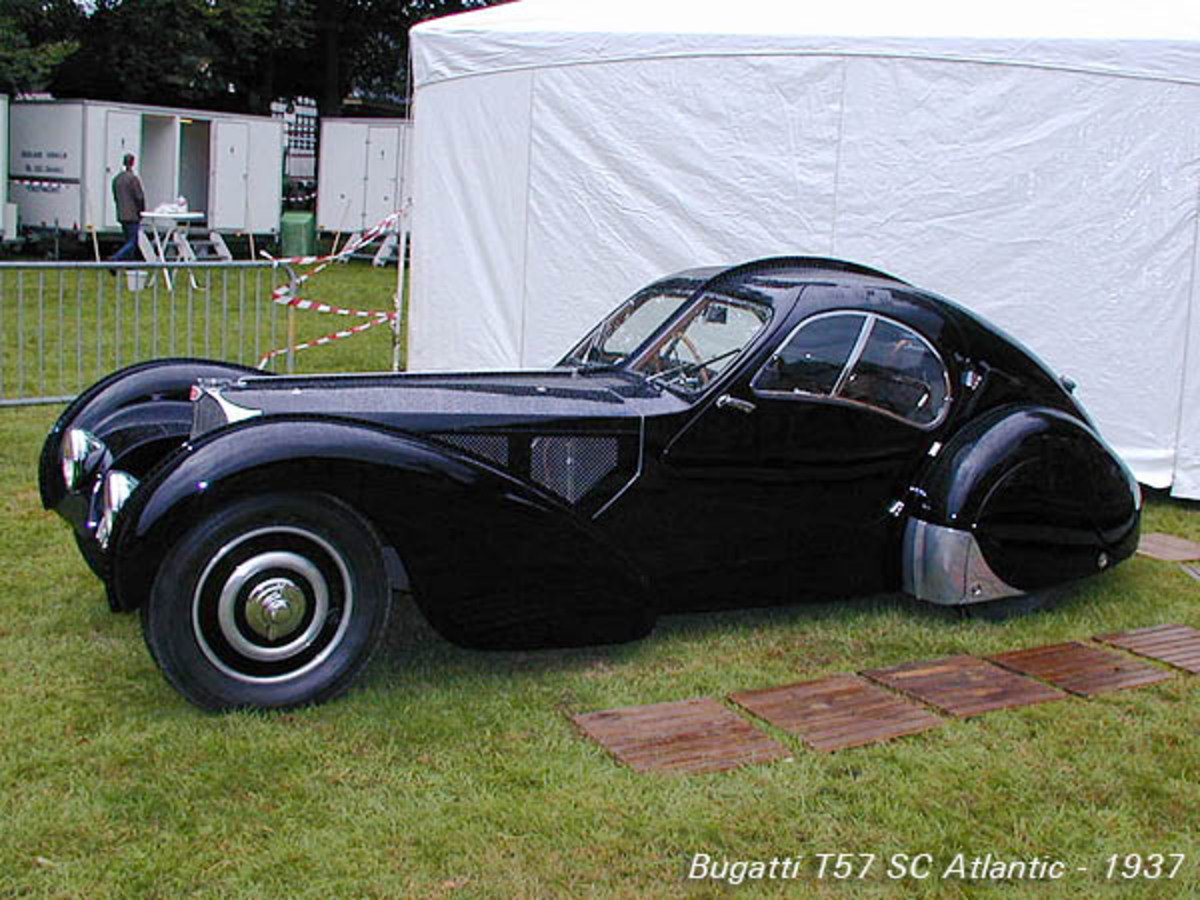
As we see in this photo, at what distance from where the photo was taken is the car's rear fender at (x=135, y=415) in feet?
18.3

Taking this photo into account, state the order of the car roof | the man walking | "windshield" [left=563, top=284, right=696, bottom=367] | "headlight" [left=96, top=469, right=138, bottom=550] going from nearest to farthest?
1. "headlight" [left=96, top=469, right=138, bottom=550]
2. the car roof
3. "windshield" [left=563, top=284, right=696, bottom=367]
4. the man walking

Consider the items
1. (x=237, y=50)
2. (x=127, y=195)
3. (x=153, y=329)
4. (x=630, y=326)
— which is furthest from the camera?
(x=237, y=50)

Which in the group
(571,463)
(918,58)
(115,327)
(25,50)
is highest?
(25,50)

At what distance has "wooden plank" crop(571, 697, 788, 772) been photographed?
4.24 meters

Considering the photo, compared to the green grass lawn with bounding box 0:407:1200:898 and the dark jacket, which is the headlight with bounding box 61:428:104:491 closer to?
the green grass lawn with bounding box 0:407:1200:898

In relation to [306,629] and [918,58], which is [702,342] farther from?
[918,58]

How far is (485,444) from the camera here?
4.88m

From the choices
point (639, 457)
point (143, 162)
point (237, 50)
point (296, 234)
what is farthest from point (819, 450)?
point (237, 50)

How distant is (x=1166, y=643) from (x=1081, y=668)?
605 millimetres

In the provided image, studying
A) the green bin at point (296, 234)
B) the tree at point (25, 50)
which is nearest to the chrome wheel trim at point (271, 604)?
the green bin at point (296, 234)

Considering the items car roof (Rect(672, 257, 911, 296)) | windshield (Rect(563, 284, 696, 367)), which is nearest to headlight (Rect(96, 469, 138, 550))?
windshield (Rect(563, 284, 696, 367))

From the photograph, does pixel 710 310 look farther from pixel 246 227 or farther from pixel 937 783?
pixel 246 227

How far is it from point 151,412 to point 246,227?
19638 mm

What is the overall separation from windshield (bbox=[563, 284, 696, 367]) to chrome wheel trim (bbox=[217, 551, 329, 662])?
75.5 inches
